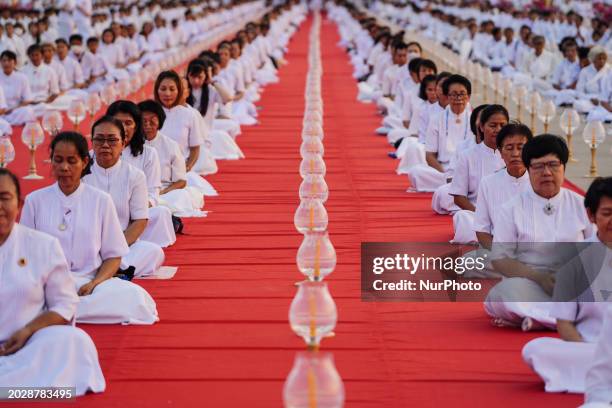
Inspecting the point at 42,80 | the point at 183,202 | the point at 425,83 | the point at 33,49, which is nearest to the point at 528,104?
the point at 425,83

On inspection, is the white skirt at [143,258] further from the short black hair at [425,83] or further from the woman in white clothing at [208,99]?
the short black hair at [425,83]

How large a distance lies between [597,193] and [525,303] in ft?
3.49

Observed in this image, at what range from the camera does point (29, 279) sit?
4258 millimetres

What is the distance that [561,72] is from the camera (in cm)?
1594

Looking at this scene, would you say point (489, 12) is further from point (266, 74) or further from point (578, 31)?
point (266, 74)

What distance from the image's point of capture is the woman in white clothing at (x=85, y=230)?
507cm

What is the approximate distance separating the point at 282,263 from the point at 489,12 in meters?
26.1

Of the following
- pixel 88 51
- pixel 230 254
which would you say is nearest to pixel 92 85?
pixel 88 51

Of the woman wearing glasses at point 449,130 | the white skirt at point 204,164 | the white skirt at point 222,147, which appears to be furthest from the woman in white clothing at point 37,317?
the white skirt at point 222,147

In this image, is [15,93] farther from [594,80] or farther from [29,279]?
[29,279]

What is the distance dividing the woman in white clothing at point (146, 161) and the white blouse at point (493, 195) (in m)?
2.07

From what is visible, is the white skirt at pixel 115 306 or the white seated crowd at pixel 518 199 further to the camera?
the white skirt at pixel 115 306

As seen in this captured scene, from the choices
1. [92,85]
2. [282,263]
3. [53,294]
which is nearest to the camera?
[53,294]

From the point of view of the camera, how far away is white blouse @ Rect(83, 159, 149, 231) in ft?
20.2
